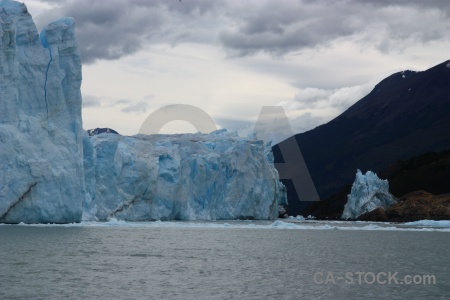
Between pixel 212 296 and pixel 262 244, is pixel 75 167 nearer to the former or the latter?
pixel 262 244

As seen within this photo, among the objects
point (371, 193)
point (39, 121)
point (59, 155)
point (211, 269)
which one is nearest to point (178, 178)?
point (59, 155)

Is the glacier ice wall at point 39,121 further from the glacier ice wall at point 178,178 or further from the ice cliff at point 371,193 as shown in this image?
the ice cliff at point 371,193

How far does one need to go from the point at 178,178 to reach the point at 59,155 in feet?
67.5

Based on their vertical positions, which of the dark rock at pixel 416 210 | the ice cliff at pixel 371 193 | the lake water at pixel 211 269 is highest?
the ice cliff at pixel 371 193

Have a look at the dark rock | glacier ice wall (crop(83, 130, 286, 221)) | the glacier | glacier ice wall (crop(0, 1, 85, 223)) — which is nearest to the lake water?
glacier ice wall (crop(0, 1, 85, 223))

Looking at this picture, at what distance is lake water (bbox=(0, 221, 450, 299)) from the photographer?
67.2 feet

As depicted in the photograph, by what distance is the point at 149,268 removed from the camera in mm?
26375

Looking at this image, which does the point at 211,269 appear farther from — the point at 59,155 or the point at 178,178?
the point at 178,178

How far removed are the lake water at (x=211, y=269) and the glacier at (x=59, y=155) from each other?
4.04 metres

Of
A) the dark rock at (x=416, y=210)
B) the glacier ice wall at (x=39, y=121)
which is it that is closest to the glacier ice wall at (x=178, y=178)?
the glacier ice wall at (x=39, y=121)

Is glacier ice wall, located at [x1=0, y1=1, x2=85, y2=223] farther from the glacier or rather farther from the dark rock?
the dark rock

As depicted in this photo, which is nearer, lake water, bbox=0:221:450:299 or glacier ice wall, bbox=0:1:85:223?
lake water, bbox=0:221:450:299

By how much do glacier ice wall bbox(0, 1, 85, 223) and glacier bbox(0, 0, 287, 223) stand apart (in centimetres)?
7

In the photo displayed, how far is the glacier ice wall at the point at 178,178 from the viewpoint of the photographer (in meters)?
60.0
